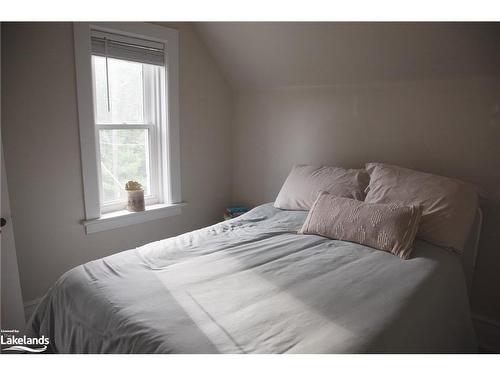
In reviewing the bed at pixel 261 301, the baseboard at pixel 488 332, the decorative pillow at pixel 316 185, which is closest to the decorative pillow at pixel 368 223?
the bed at pixel 261 301

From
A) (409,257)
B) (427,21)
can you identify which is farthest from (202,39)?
(409,257)

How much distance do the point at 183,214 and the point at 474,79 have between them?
7.57 feet

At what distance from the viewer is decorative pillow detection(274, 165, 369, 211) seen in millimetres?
2217

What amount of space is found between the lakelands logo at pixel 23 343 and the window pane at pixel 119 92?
1.43 m

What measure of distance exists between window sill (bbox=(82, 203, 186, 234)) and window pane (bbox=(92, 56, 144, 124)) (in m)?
0.68

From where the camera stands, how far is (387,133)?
7.89ft

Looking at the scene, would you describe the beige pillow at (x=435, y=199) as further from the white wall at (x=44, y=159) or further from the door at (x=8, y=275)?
the door at (x=8, y=275)

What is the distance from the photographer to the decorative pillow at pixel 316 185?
2.22 m

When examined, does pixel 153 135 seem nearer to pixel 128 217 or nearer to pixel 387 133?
pixel 128 217

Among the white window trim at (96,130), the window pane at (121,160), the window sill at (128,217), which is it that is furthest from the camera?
the window pane at (121,160)

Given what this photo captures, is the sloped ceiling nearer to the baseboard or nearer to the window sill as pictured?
the window sill

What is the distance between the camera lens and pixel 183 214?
2973 millimetres

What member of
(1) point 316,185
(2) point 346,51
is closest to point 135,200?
(1) point 316,185
